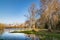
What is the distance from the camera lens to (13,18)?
6297 millimetres

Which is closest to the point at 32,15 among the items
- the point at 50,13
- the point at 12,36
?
the point at 50,13

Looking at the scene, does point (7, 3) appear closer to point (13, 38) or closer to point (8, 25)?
point (8, 25)

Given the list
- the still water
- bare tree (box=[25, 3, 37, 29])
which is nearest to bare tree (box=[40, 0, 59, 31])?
bare tree (box=[25, 3, 37, 29])

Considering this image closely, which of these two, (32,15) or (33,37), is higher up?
(32,15)

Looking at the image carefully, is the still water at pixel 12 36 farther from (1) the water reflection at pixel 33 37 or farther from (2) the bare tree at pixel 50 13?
(2) the bare tree at pixel 50 13

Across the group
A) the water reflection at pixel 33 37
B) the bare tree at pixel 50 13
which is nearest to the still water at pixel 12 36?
the water reflection at pixel 33 37

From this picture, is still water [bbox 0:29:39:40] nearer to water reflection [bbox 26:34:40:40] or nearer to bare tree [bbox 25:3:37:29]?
water reflection [bbox 26:34:40:40]

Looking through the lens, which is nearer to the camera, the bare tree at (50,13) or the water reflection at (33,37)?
the water reflection at (33,37)

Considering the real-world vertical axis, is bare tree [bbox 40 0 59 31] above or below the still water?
above

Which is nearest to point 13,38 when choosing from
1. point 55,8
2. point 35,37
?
point 35,37

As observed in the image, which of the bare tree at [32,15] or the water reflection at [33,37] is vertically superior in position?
the bare tree at [32,15]

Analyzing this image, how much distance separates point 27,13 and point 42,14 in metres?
0.45

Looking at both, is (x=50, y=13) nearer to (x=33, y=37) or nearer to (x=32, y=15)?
(x=32, y=15)

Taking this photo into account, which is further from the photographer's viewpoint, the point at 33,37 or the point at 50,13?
the point at 50,13
